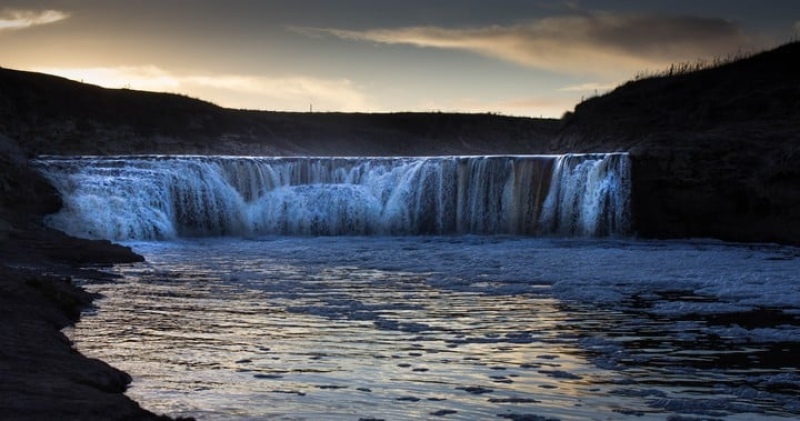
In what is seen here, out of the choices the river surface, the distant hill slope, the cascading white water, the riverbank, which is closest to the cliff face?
the cascading white water

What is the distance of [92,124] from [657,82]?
27.4 meters

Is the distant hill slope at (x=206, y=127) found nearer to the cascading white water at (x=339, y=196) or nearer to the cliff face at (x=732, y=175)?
the cascading white water at (x=339, y=196)

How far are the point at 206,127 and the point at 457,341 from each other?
45.8 meters

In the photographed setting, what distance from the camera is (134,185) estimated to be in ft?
87.5

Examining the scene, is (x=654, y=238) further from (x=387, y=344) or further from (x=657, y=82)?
(x=387, y=344)

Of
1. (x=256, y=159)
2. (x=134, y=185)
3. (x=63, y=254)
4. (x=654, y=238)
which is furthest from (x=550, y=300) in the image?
(x=256, y=159)

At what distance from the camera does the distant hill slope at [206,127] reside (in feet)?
149

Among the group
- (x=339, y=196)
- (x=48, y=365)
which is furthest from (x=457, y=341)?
(x=339, y=196)

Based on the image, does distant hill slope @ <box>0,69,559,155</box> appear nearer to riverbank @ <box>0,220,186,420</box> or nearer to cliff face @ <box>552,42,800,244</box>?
cliff face @ <box>552,42,800,244</box>

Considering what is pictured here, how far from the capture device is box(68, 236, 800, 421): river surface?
18.0 feet

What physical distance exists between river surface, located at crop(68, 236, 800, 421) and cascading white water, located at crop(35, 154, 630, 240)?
10.6 m

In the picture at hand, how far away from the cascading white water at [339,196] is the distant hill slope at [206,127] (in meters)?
10.7

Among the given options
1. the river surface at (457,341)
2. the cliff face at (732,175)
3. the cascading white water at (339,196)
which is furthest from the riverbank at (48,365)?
the cliff face at (732,175)

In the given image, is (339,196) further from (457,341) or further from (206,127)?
(206,127)
